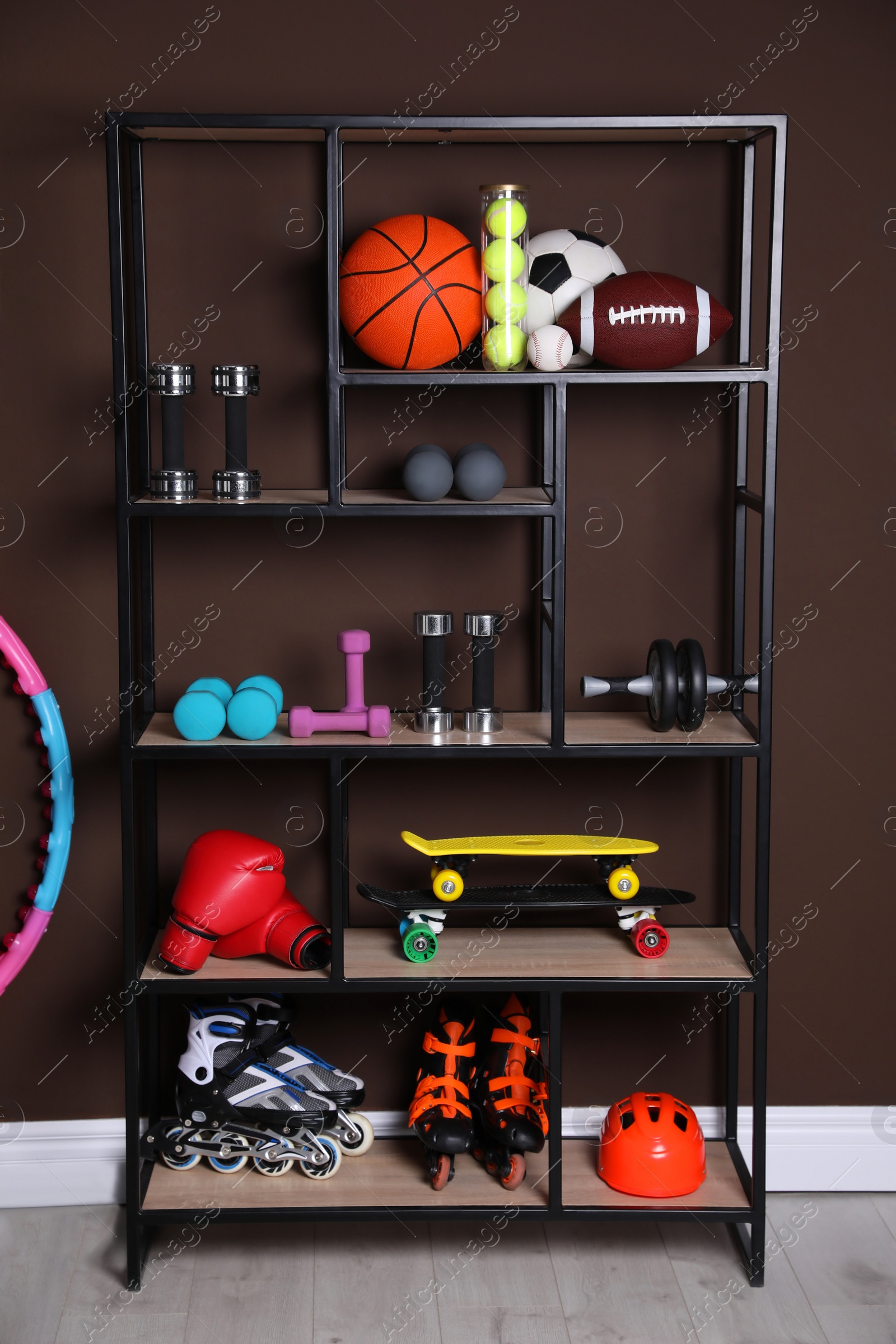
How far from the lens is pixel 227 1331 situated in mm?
2100

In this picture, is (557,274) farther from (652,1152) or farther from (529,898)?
(652,1152)

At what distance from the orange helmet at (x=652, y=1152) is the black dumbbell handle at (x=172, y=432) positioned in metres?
1.50

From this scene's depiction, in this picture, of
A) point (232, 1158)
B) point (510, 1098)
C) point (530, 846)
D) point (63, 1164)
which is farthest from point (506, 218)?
point (63, 1164)

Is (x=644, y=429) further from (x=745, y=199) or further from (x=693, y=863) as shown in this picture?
(x=693, y=863)

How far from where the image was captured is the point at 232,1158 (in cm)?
233

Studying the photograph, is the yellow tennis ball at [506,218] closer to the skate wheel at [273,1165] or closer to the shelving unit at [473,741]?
the shelving unit at [473,741]

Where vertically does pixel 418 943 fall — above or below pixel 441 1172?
above

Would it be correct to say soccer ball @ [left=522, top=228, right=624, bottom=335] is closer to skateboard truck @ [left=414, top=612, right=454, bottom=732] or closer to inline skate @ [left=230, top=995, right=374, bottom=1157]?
skateboard truck @ [left=414, top=612, right=454, bottom=732]

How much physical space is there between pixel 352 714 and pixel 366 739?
0.06 metres

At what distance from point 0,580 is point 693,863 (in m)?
1.53

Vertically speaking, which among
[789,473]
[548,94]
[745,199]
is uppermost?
[548,94]

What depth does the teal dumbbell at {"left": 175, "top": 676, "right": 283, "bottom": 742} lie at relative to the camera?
2.09 metres

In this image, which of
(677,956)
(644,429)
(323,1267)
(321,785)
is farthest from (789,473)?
(323,1267)

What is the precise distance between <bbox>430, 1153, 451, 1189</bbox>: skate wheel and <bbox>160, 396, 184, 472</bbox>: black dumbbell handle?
1.37 meters
